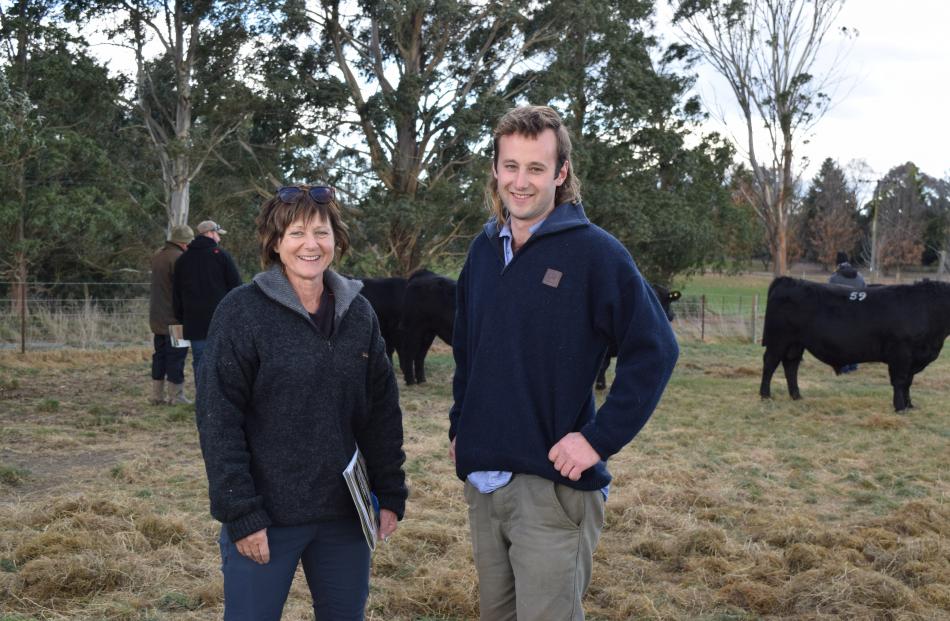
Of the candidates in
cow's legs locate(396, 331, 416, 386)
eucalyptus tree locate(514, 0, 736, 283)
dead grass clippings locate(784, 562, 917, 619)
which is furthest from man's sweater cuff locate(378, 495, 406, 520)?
eucalyptus tree locate(514, 0, 736, 283)

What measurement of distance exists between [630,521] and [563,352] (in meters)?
3.40

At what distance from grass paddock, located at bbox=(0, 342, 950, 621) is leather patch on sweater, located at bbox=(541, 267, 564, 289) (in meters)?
2.18

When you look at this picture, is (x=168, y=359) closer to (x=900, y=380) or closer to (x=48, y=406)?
(x=48, y=406)

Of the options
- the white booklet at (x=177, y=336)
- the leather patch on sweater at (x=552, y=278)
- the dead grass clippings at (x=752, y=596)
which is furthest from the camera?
the white booklet at (x=177, y=336)

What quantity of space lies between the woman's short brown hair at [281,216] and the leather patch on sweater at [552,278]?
611 mm

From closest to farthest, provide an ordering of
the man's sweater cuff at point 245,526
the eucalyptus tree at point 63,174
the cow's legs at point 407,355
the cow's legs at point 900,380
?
1. the man's sweater cuff at point 245,526
2. the cow's legs at point 900,380
3. the cow's legs at point 407,355
4. the eucalyptus tree at point 63,174

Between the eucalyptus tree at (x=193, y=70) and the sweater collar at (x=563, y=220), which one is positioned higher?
the eucalyptus tree at (x=193, y=70)

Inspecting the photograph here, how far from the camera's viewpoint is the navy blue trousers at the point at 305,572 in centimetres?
255

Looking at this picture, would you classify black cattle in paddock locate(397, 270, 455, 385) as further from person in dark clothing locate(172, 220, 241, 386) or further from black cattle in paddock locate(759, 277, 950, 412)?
black cattle in paddock locate(759, 277, 950, 412)

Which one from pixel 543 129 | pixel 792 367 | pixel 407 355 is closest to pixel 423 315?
pixel 407 355

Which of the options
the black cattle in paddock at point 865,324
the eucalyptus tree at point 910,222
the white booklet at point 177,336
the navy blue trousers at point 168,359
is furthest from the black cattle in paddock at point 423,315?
the eucalyptus tree at point 910,222

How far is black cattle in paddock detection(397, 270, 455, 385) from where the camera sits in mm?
11867

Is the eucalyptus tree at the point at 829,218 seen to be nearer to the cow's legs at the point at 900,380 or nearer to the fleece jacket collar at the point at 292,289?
the cow's legs at the point at 900,380

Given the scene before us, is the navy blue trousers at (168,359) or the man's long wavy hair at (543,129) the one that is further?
the navy blue trousers at (168,359)
